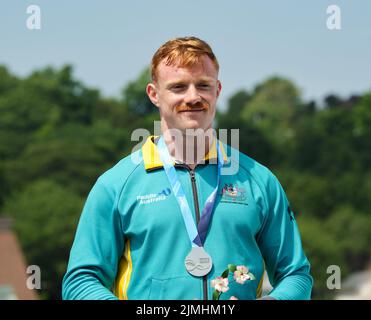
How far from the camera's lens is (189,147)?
4438mm

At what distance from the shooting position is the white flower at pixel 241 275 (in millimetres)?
4246

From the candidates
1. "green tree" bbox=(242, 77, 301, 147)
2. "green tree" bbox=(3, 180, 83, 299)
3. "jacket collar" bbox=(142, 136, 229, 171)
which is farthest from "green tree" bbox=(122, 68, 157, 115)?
"jacket collar" bbox=(142, 136, 229, 171)

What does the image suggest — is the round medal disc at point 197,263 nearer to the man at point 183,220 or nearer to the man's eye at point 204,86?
the man at point 183,220

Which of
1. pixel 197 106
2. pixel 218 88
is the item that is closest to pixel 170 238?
pixel 197 106

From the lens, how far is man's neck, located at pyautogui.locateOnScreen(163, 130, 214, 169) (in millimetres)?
4410

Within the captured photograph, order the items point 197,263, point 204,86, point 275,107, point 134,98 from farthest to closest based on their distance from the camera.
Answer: point 275,107 < point 134,98 < point 204,86 < point 197,263

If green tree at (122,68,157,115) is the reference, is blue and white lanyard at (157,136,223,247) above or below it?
below

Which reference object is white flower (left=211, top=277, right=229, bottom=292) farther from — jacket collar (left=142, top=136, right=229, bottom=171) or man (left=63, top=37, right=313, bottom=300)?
jacket collar (left=142, top=136, right=229, bottom=171)

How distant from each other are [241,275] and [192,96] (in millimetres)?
702

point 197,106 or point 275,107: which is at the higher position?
point 197,106

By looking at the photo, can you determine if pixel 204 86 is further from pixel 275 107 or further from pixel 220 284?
pixel 275 107

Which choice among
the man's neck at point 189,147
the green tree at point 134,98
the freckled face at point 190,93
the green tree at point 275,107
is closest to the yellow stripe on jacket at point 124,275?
the man's neck at point 189,147

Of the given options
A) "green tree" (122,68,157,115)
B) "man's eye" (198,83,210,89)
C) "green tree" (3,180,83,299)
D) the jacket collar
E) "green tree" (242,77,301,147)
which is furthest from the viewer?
"green tree" (242,77,301,147)
